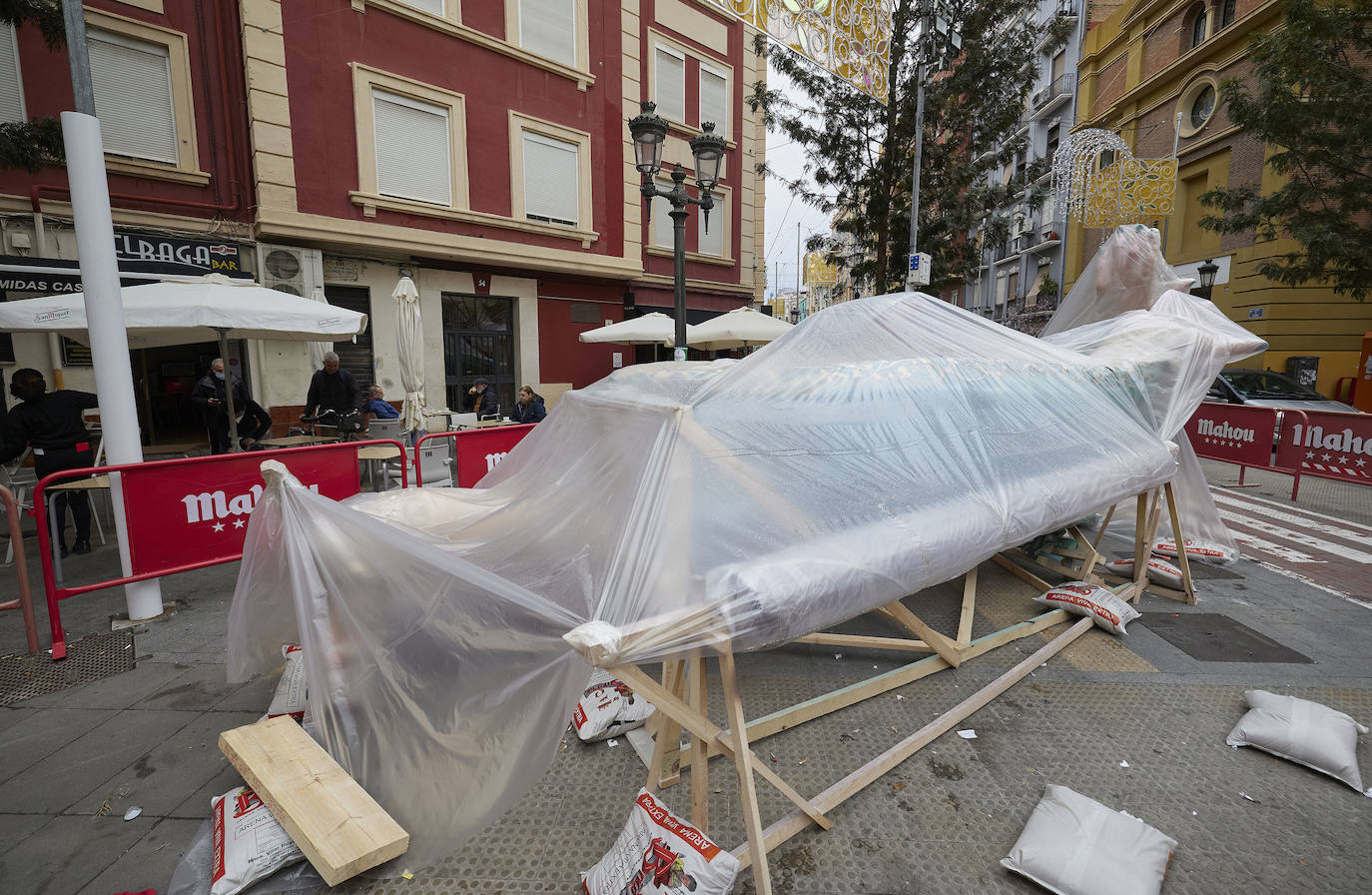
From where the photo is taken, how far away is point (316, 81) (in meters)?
9.74

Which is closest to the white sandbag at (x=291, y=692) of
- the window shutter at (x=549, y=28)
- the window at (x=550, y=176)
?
the window at (x=550, y=176)

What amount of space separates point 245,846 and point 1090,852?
265cm

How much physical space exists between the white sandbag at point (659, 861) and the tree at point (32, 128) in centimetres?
840

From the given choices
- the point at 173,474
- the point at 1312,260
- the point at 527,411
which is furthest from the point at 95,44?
the point at 1312,260

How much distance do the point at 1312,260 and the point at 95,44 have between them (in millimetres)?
19205

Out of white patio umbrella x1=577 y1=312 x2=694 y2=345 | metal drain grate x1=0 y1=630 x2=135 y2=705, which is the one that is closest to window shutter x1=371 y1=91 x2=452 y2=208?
white patio umbrella x1=577 y1=312 x2=694 y2=345

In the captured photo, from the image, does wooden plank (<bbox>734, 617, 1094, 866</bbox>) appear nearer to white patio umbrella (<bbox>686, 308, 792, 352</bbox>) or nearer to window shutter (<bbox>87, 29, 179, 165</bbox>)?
white patio umbrella (<bbox>686, 308, 792, 352</bbox>)

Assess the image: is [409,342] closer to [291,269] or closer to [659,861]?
[291,269]

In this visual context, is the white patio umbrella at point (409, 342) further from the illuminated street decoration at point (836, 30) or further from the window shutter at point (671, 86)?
the window shutter at point (671, 86)

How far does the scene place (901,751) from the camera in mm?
2434

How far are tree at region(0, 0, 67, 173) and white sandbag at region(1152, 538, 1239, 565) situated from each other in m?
10.6

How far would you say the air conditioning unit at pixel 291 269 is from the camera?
961 cm

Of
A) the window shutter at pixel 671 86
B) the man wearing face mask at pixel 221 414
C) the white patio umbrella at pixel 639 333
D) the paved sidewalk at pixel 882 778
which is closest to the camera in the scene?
the paved sidewalk at pixel 882 778

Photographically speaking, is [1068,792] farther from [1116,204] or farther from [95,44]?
[95,44]
